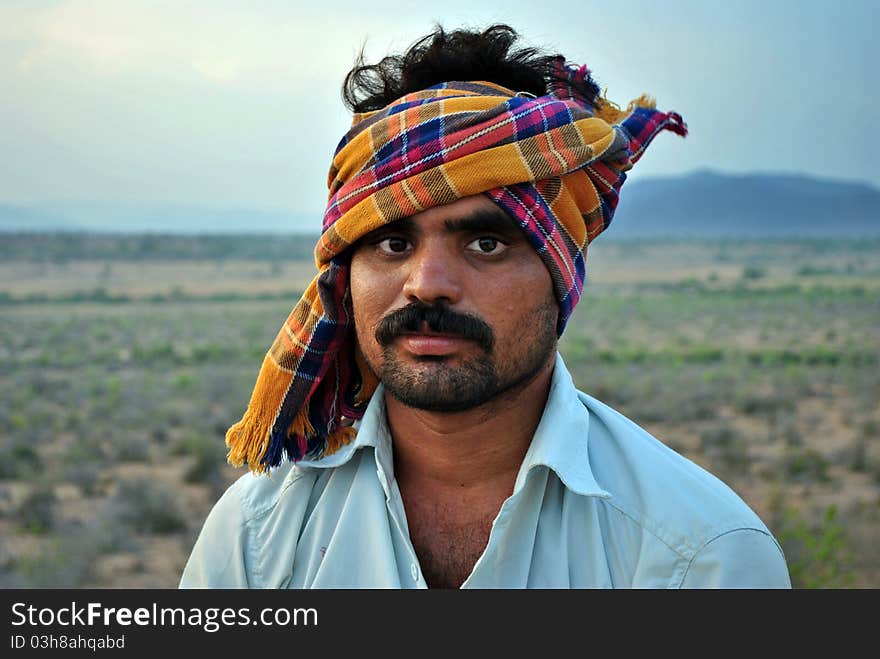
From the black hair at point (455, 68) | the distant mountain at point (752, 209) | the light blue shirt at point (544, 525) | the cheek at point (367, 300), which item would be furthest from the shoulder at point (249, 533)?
the distant mountain at point (752, 209)

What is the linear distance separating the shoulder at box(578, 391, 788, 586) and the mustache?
479mm

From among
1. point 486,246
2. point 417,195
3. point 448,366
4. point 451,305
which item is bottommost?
point 448,366

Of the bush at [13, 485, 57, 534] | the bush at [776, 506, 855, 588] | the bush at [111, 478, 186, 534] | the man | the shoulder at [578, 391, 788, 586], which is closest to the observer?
the shoulder at [578, 391, 788, 586]

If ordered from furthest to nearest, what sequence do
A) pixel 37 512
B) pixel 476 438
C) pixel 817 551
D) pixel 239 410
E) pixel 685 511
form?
pixel 239 410, pixel 37 512, pixel 817 551, pixel 476 438, pixel 685 511

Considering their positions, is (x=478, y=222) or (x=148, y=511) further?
(x=148, y=511)

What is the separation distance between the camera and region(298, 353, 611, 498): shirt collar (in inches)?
100

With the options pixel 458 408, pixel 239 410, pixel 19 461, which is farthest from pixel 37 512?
pixel 458 408

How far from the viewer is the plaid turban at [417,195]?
105 inches

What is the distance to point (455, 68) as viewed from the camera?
9.78 feet

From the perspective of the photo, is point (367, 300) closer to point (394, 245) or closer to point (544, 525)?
point (394, 245)

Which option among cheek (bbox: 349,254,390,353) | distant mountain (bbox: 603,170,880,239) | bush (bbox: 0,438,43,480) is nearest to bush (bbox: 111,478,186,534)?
bush (bbox: 0,438,43,480)

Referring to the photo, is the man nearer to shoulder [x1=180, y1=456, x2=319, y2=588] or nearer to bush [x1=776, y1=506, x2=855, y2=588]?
shoulder [x1=180, y1=456, x2=319, y2=588]

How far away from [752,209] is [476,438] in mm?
192991
